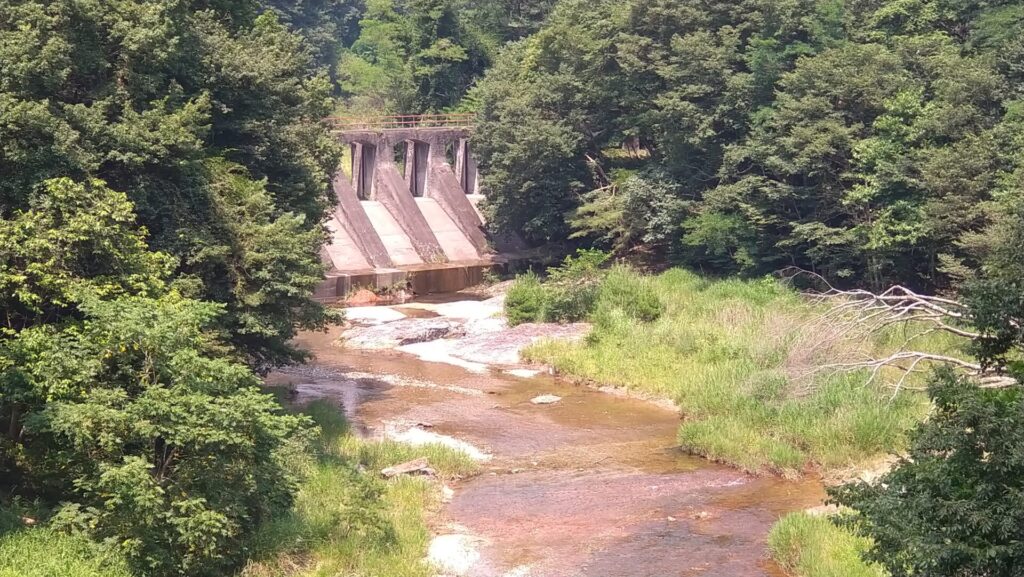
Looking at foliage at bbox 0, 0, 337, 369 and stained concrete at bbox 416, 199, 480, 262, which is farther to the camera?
stained concrete at bbox 416, 199, 480, 262

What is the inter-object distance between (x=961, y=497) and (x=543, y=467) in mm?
13811

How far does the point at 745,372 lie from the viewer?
91.6 feet

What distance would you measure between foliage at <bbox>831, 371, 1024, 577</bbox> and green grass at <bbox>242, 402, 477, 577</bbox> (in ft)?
26.6

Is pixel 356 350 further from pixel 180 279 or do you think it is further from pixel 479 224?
pixel 479 224

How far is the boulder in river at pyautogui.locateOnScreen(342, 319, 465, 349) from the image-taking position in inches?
1531

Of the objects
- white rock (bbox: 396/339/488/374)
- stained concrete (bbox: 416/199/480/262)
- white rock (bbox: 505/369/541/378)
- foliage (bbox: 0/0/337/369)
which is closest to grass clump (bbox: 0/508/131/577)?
foliage (bbox: 0/0/337/369)

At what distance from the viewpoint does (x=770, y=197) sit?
3953 cm

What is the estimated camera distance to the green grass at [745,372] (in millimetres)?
22875

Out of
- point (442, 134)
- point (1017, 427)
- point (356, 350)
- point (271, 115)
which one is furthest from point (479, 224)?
point (1017, 427)

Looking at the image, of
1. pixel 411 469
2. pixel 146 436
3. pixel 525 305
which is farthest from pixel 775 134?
pixel 146 436

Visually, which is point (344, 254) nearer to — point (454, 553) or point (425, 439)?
point (425, 439)

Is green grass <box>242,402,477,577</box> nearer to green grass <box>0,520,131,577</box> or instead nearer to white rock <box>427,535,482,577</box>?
white rock <box>427,535,482,577</box>

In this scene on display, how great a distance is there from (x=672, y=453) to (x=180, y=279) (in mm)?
11818

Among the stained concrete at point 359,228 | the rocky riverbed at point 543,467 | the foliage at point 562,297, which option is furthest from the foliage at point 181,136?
the stained concrete at point 359,228
